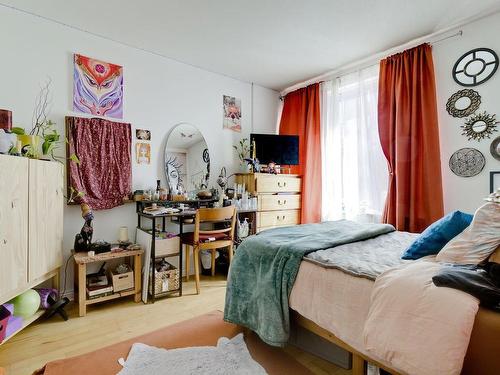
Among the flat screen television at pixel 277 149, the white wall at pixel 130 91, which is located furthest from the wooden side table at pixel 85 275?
the flat screen television at pixel 277 149

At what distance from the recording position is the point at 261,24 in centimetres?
252

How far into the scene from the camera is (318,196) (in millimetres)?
3730

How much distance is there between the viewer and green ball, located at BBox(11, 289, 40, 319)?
6.17 ft

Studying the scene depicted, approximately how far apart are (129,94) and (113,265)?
1792mm

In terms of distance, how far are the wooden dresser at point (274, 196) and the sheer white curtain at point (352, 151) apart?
0.42 m

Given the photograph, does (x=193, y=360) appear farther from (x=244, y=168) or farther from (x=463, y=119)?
(x=463, y=119)

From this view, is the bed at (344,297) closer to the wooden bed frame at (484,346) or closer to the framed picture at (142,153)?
the wooden bed frame at (484,346)

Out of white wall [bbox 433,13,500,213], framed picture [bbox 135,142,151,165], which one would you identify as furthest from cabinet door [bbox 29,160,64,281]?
white wall [bbox 433,13,500,213]

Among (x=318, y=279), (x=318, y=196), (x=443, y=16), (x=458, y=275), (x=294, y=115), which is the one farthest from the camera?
(x=294, y=115)

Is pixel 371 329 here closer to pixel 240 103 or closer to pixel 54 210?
pixel 54 210

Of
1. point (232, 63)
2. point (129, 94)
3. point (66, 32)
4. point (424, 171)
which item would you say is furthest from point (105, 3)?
point (424, 171)

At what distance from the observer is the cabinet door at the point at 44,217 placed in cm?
195

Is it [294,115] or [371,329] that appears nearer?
[371,329]

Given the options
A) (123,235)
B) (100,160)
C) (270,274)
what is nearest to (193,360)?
(270,274)
